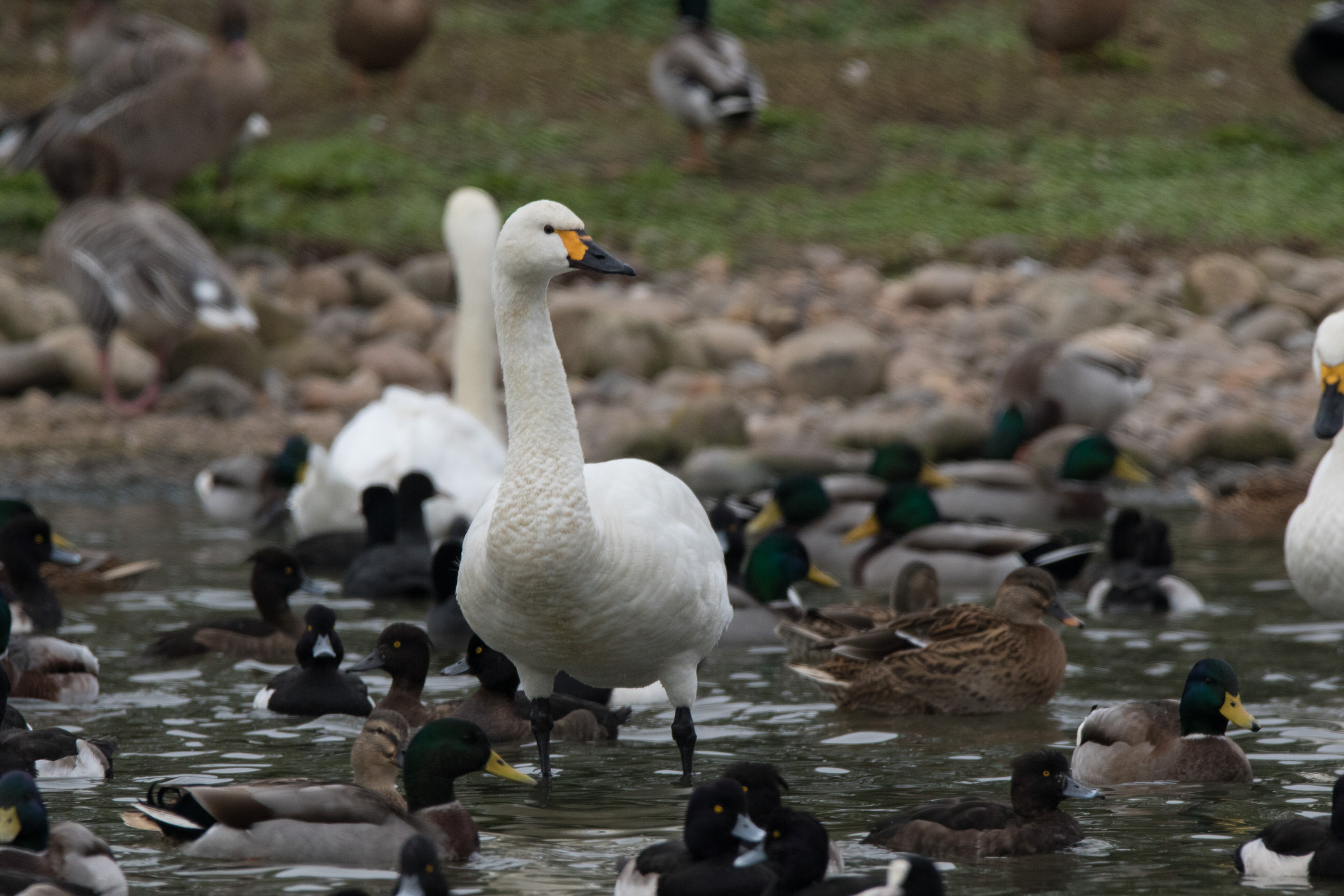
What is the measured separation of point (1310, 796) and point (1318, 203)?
17.4 meters

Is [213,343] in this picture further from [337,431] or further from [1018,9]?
[1018,9]

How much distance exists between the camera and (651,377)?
18281mm

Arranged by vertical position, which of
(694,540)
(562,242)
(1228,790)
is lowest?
(1228,790)

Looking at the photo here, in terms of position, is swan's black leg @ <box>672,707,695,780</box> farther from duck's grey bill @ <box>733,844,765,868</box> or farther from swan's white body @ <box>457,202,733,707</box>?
duck's grey bill @ <box>733,844,765,868</box>

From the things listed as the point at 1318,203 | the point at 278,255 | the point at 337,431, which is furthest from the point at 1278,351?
the point at 278,255

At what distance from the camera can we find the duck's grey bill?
5.67 metres

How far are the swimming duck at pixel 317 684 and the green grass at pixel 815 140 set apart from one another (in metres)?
13.5

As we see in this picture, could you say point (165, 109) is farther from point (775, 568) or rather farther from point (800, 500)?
point (775, 568)

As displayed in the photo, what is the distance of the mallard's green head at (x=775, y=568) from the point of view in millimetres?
11031

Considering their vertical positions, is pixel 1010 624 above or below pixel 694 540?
below

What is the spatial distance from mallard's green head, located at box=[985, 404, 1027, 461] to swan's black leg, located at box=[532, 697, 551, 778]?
27.7ft

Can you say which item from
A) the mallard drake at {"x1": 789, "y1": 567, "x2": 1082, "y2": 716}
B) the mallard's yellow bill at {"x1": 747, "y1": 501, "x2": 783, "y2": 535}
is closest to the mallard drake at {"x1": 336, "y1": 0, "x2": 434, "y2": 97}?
the mallard's yellow bill at {"x1": 747, "y1": 501, "x2": 783, "y2": 535}

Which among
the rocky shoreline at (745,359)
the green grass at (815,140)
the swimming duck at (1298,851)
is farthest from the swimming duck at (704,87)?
the swimming duck at (1298,851)

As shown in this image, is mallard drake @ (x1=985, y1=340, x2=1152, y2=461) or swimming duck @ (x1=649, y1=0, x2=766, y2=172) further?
swimming duck @ (x1=649, y1=0, x2=766, y2=172)
